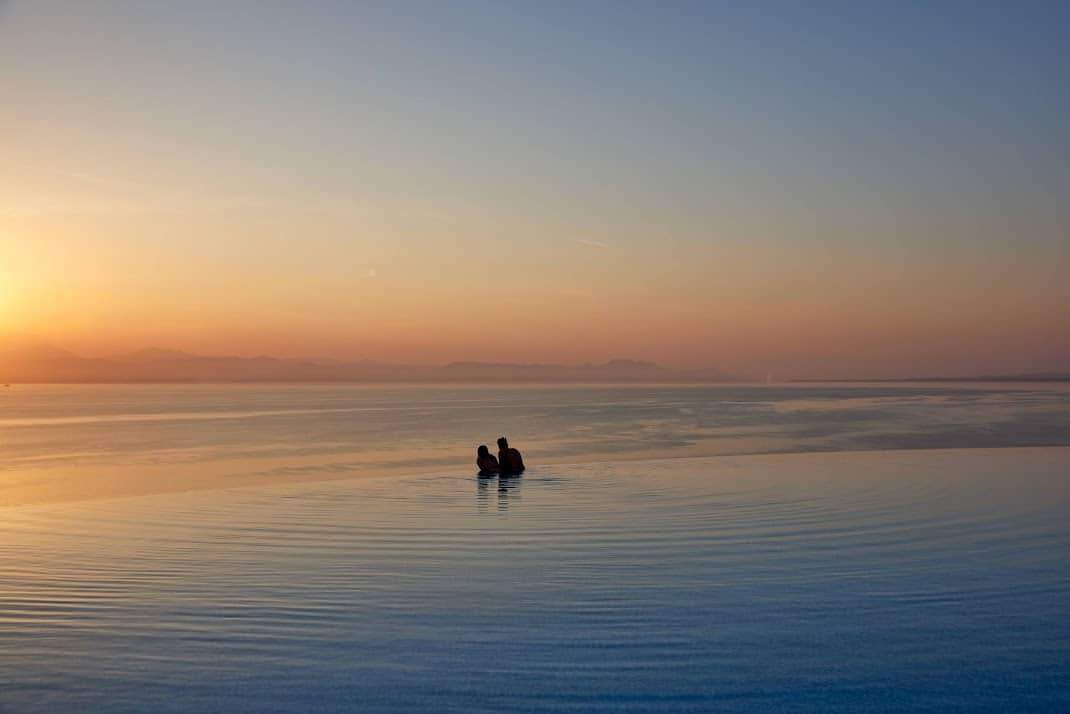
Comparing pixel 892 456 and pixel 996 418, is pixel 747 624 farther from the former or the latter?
pixel 996 418

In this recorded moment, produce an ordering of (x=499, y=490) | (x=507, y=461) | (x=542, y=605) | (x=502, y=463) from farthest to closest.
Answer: (x=502, y=463)
(x=507, y=461)
(x=499, y=490)
(x=542, y=605)

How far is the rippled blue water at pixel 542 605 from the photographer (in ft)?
24.5

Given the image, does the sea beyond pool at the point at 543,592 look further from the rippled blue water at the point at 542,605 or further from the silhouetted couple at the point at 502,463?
the silhouetted couple at the point at 502,463

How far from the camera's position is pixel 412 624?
31.1ft

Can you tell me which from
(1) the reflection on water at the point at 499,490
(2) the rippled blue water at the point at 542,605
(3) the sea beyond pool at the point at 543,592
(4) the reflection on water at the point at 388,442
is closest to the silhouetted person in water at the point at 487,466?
(1) the reflection on water at the point at 499,490

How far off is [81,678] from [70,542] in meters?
7.51

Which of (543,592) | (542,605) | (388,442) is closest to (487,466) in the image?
(543,592)

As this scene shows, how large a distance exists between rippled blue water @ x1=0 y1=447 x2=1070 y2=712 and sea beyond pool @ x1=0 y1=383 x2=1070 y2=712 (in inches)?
1.6

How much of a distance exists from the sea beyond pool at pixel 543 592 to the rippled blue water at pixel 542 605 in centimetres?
4

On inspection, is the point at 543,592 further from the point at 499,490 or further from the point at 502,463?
the point at 502,463

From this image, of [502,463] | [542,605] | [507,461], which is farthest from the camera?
[502,463]

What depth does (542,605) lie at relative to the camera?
33.3ft

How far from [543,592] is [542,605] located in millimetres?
618

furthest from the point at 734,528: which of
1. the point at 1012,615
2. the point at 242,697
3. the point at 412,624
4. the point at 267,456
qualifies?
the point at 267,456
